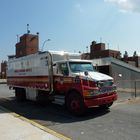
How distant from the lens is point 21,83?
1892cm

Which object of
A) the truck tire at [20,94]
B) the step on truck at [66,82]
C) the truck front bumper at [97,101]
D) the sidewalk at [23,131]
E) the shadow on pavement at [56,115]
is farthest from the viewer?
the truck tire at [20,94]

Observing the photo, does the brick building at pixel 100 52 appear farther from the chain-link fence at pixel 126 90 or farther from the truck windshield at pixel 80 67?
the truck windshield at pixel 80 67

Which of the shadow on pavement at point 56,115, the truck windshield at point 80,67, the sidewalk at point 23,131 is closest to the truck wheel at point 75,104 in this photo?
the shadow on pavement at point 56,115

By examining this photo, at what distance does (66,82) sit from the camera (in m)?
13.9

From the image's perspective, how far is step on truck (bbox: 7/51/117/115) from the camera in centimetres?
1282

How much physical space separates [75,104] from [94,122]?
213 cm

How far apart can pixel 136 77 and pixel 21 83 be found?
16.1m

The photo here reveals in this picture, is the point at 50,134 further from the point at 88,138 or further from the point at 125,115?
the point at 125,115

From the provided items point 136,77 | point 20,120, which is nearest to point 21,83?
point 20,120

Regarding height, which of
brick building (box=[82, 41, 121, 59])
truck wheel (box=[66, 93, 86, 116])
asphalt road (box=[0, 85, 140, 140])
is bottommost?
asphalt road (box=[0, 85, 140, 140])

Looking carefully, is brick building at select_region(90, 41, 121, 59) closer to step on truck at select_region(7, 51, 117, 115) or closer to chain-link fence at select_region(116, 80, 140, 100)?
chain-link fence at select_region(116, 80, 140, 100)

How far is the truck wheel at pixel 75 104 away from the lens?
507 inches

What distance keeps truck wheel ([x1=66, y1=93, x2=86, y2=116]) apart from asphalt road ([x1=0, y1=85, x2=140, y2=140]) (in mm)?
292

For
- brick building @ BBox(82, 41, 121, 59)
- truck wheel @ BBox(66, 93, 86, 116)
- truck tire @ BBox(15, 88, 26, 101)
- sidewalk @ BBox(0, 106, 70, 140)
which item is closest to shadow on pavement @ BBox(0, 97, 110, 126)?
truck wheel @ BBox(66, 93, 86, 116)
